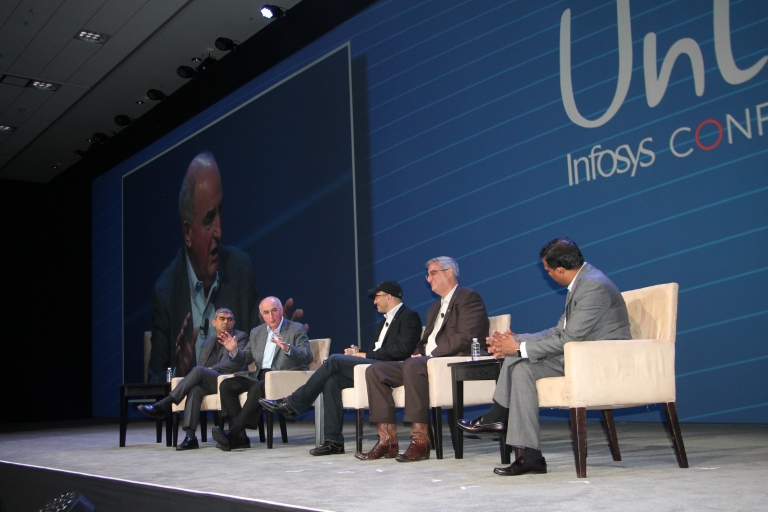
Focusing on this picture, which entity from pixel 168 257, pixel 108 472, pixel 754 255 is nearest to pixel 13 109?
pixel 168 257

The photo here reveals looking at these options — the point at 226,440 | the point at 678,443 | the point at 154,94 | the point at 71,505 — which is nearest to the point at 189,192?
the point at 154,94

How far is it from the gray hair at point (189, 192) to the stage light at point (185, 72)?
36.5 inches

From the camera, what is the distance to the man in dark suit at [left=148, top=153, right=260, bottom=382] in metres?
8.47

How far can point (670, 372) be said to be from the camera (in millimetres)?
3193

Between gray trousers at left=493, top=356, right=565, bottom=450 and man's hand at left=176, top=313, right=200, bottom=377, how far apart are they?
6222mm

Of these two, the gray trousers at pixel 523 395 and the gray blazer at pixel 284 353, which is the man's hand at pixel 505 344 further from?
the gray blazer at pixel 284 353

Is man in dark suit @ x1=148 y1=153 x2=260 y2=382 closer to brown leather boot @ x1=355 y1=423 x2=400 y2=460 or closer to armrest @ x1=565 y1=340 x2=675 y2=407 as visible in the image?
brown leather boot @ x1=355 y1=423 x2=400 y2=460

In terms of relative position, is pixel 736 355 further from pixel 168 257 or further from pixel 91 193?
pixel 91 193

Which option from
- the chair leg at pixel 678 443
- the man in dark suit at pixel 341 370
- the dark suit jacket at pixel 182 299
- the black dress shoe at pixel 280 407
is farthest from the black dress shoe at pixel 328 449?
the dark suit jacket at pixel 182 299

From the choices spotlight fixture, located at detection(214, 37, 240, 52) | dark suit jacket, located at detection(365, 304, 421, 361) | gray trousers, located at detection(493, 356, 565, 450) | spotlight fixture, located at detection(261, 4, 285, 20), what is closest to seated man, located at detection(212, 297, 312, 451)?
dark suit jacket, located at detection(365, 304, 421, 361)

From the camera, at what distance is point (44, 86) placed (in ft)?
31.0

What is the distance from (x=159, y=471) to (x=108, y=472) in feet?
0.86

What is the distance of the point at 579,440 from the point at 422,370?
109cm

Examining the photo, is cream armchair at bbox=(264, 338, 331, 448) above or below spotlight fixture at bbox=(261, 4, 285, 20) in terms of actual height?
below
